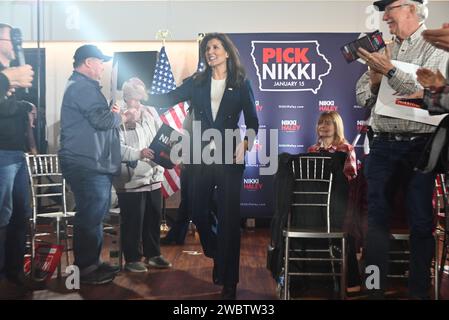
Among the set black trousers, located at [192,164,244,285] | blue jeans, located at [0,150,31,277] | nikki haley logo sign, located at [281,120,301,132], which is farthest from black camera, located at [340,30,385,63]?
nikki haley logo sign, located at [281,120,301,132]

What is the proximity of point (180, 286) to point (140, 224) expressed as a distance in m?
0.51

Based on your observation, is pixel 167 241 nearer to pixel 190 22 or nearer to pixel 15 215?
pixel 15 215

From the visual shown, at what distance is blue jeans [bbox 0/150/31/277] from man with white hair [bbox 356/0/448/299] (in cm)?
195

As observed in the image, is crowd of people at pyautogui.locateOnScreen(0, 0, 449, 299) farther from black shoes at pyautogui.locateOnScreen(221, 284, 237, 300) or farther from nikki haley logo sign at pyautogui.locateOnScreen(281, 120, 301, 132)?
nikki haley logo sign at pyautogui.locateOnScreen(281, 120, 301, 132)

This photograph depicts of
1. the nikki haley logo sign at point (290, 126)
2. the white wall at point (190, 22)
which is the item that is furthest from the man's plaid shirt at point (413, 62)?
the nikki haley logo sign at point (290, 126)

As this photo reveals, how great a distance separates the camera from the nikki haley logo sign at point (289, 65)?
500 cm

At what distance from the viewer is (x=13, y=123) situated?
3.05 m

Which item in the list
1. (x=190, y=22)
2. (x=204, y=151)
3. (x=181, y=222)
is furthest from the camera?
(x=190, y=22)

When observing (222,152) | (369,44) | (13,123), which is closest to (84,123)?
(13,123)

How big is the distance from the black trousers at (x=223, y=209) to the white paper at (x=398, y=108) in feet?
2.67

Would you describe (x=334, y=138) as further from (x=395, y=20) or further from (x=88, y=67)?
(x=88, y=67)

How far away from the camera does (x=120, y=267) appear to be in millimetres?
3426
